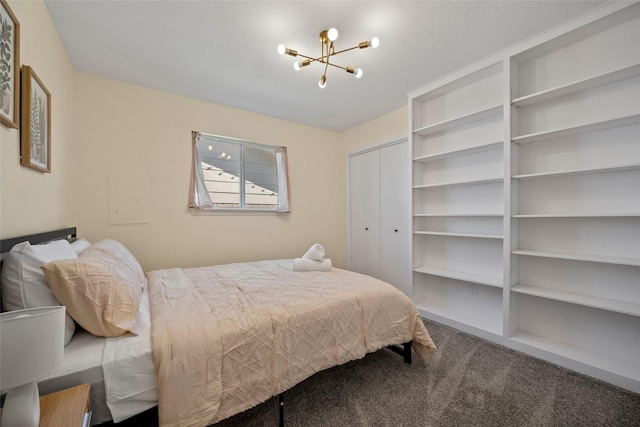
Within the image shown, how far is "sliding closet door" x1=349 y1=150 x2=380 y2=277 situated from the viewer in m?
3.78

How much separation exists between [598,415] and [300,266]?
6.91ft

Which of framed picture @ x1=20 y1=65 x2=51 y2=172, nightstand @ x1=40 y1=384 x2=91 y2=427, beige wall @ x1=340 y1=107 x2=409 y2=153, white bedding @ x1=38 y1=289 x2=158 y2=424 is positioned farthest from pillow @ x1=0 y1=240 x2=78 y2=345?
beige wall @ x1=340 y1=107 x2=409 y2=153

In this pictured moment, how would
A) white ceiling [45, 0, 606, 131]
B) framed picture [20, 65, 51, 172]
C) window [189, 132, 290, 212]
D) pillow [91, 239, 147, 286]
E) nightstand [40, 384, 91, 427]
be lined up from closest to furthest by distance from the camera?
1. nightstand [40, 384, 91, 427]
2. framed picture [20, 65, 51, 172]
3. pillow [91, 239, 147, 286]
4. white ceiling [45, 0, 606, 131]
5. window [189, 132, 290, 212]

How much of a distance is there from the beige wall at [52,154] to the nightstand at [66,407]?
0.77 meters

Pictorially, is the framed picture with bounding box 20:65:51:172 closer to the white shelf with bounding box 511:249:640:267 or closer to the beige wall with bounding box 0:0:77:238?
the beige wall with bounding box 0:0:77:238

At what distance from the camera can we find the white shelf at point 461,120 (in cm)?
238

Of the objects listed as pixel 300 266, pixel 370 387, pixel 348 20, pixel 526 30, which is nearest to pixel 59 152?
pixel 300 266

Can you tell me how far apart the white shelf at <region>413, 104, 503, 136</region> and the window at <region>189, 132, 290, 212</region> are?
189cm

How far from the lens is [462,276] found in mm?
2588

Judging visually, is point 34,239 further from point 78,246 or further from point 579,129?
point 579,129

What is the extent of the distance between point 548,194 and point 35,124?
371 centimetres

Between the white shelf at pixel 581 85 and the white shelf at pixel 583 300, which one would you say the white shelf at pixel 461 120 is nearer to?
the white shelf at pixel 581 85

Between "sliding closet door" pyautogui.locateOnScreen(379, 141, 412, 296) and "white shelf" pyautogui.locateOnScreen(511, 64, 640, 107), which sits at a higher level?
"white shelf" pyautogui.locateOnScreen(511, 64, 640, 107)

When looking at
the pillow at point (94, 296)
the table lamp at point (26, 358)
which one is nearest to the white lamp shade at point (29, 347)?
the table lamp at point (26, 358)
